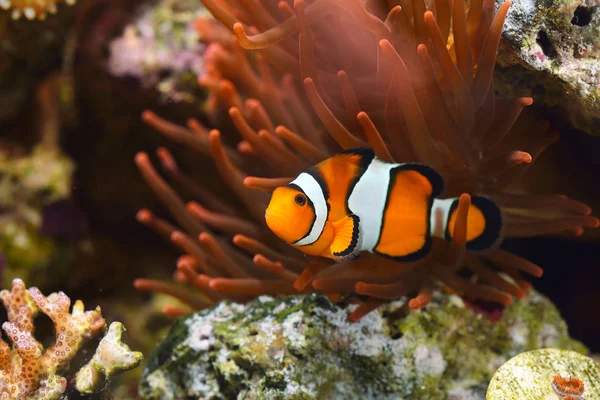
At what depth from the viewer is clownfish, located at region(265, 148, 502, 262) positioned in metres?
1.33

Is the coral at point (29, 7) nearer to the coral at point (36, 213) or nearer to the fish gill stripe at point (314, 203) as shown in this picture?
the coral at point (36, 213)

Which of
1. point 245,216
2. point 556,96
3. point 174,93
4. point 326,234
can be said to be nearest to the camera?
point 326,234

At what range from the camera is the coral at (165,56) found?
229 cm

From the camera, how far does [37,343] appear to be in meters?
1.37

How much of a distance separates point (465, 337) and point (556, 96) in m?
0.73

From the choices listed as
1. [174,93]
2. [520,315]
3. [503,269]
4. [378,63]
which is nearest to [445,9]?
[378,63]

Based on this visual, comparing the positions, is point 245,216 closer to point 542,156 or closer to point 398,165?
point 398,165

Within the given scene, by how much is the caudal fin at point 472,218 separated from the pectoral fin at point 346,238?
0.27 meters

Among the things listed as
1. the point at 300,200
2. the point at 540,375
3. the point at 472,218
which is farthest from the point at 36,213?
the point at 540,375

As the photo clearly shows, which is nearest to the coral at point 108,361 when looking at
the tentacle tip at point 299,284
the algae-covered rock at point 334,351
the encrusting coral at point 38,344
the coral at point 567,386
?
the encrusting coral at point 38,344

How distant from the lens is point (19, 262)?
241 centimetres

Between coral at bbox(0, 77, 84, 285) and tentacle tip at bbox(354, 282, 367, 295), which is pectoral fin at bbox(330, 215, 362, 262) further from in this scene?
coral at bbox(0, 77, 84, 285)

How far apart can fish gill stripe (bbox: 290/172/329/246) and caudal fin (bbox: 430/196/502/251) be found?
0.33 m

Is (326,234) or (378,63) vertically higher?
(378,63)
